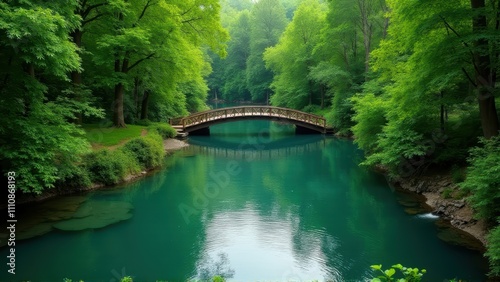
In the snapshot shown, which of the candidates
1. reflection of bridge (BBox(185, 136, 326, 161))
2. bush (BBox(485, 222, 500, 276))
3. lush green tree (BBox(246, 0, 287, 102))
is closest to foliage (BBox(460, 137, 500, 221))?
bush (BBox(485, 222, 500, 276))

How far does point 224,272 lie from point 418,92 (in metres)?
8.06

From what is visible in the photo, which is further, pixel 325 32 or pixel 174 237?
pixel 325 32

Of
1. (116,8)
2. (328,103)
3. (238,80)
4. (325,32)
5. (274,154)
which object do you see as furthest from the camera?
(238,80)

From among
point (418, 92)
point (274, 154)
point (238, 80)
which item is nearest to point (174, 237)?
point (418, 92)

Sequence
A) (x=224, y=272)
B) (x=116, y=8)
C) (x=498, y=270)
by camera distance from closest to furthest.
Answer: (x=498, y=270) → (x=224, y=272) → (x=116, y=8)

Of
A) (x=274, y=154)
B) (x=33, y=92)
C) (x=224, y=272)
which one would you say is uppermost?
(x=33, y=92)

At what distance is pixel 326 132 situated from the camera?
33.7 meters

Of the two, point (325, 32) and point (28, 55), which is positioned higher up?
point (325, 32)

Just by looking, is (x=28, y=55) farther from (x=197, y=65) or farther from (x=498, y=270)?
(x=197, y=65)

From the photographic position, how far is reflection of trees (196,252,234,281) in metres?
8.73

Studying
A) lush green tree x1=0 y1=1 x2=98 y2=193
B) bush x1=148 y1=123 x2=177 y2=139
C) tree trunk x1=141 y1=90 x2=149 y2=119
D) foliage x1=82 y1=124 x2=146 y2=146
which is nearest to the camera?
lush green tree x1=0 y1=1 x2=98 y2=193

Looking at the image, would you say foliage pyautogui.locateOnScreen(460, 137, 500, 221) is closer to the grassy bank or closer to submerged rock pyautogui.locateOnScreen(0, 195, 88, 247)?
submerged rock pyautogui.locateOnScreen(0, 195, 88, 247)

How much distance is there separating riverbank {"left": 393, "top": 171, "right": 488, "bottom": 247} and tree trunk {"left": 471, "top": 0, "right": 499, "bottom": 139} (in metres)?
2.29

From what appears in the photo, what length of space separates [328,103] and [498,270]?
32508 mm
